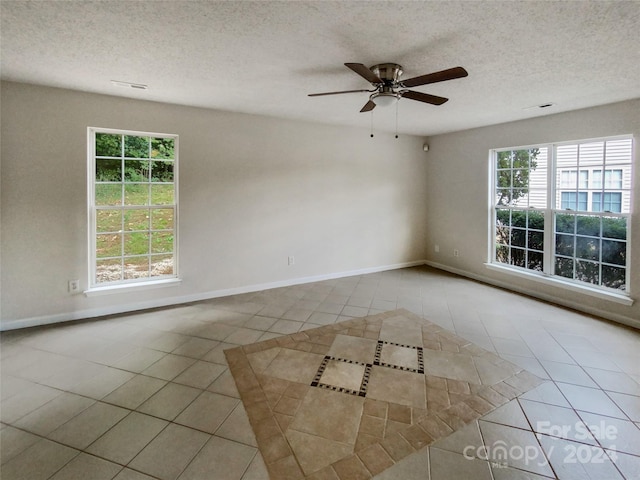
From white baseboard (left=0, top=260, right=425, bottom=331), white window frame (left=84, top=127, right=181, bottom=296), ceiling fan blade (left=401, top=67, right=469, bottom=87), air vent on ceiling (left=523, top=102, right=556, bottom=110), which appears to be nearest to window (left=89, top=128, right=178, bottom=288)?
white window frame (left=84, top=127, right=181, bottom=296)

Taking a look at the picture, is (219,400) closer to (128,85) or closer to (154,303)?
(154,303)

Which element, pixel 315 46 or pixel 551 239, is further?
pixel 551 239

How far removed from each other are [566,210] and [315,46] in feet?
13.1

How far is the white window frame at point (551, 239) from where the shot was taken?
11.6 ft

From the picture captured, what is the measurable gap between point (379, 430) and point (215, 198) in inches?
135

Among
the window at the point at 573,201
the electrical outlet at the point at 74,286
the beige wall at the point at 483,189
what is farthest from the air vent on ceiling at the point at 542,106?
the electrical outlet at the point at 74,286

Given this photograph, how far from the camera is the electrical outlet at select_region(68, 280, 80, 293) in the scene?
3.49 meters

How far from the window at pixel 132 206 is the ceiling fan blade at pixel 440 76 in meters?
3.08

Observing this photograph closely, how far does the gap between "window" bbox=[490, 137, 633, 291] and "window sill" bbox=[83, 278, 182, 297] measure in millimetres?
5001

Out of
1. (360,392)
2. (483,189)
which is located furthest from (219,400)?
(483,189)

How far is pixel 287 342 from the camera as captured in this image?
301 cm

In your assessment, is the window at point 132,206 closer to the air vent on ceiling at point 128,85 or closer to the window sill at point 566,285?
the air vent on ceiling at point 128,85

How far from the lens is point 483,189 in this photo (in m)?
5.10

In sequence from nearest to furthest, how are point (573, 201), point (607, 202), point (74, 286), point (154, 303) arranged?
point (74, 286), point (607, 202), point (154, 303), point (573, 201)
